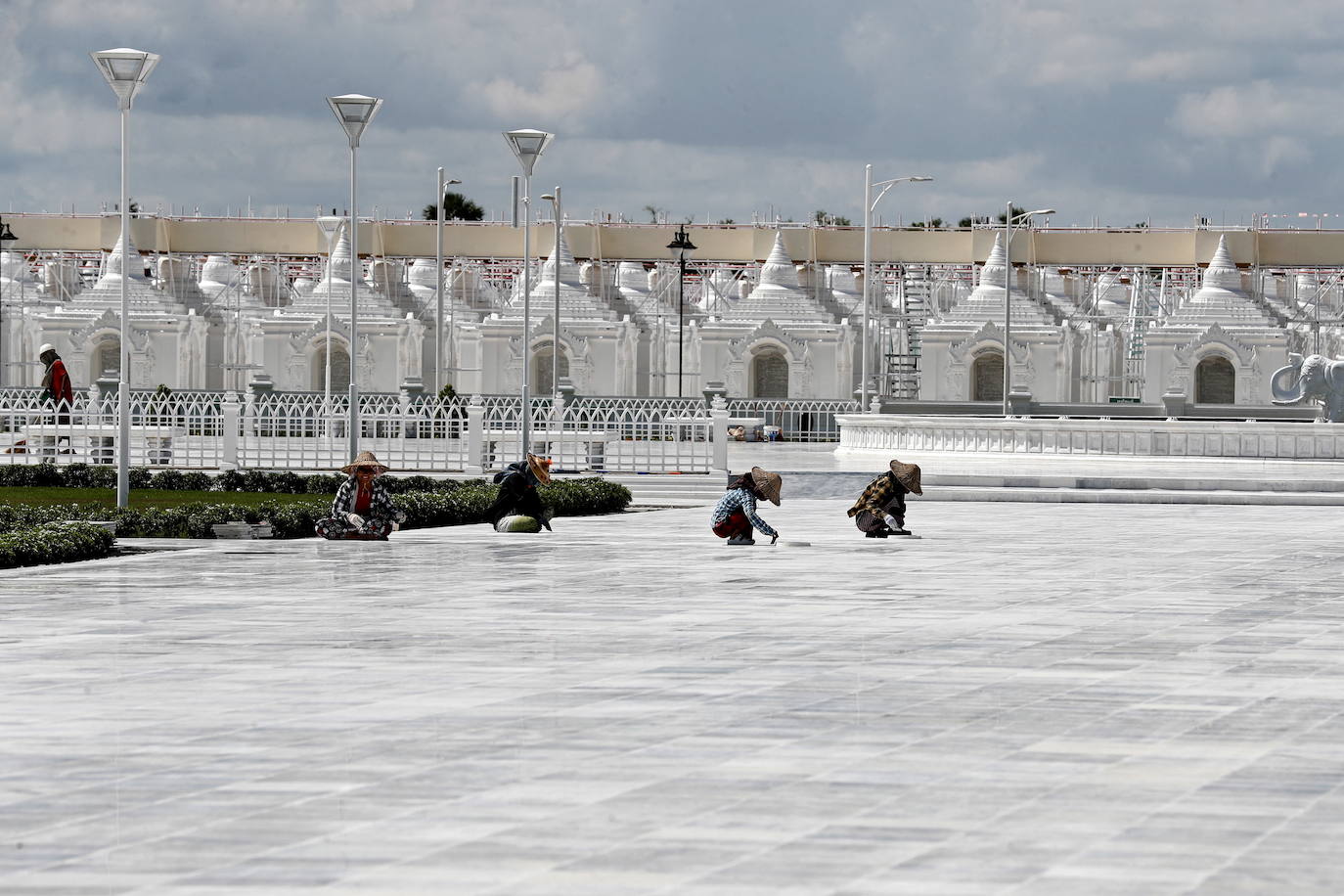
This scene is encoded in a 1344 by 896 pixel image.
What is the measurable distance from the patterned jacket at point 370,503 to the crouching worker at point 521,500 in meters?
1.42

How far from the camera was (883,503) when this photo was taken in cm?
1778

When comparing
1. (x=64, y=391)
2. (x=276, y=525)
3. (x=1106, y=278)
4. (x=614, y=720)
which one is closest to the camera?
(x=614, y=720)

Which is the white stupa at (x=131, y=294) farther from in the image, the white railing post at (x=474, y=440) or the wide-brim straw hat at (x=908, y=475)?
the wide-brim straw hat at (x=908, y=475)

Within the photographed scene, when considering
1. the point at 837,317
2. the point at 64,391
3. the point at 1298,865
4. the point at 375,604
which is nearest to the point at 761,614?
the point at 375,604

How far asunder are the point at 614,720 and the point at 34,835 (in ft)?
8.28

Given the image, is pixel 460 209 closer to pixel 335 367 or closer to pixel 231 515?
pixel 335 367

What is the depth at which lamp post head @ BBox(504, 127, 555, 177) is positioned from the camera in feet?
82.8

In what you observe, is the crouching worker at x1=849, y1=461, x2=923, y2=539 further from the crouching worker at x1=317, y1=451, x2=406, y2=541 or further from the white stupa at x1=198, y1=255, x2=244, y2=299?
the white stupa at x1=198, y1=255, x2=244, y2=299

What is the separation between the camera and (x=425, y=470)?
1046 inches

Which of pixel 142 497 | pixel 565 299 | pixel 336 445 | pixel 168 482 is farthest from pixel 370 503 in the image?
pixel 565 299

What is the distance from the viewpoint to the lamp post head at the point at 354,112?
2184 centimetres

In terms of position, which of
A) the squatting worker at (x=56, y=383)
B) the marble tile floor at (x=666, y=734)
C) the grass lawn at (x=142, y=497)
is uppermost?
the squatting worker at (x=56, y=383)

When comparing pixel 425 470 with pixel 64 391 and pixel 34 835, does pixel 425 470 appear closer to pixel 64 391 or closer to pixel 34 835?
pixel 64 391

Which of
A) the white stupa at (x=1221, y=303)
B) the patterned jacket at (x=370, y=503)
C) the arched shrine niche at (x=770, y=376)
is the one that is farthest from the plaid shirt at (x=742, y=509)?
the white stupa at (x=1221, y=303)
